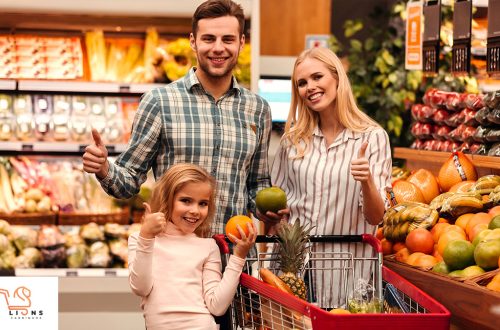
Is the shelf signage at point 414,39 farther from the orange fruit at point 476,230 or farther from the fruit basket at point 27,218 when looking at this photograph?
the fruit basket at point 27,218

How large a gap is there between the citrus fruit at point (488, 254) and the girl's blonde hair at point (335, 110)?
0.61m

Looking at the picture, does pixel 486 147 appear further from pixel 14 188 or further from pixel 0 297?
Answer: pixel 14 188

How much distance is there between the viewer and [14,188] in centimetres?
573

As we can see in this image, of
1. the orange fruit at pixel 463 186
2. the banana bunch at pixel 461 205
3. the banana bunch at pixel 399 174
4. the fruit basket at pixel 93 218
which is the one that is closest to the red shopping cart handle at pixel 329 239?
the banana bunch at pixel 461 205

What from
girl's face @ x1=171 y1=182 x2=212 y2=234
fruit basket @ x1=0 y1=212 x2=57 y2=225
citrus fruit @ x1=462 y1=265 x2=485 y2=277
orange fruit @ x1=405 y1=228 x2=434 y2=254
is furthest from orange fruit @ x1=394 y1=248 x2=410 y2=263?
fruit basket @ x1=0 y1=212 x2=57 y2=225

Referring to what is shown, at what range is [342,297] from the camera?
10.8ft

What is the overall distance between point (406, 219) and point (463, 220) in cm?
23

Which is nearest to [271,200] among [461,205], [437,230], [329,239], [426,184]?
[329,239]

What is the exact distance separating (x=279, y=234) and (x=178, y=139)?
619 millimetres

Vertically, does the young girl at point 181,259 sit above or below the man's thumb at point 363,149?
below

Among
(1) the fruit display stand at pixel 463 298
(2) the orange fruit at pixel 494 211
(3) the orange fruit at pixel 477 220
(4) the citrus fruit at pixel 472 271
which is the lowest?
(1) the fruit display stand at pixel 463 298

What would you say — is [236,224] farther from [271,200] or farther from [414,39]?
[414,39]

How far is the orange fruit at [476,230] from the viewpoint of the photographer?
3.33 metres

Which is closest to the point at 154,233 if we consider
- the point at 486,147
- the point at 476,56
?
the point at 486,147
